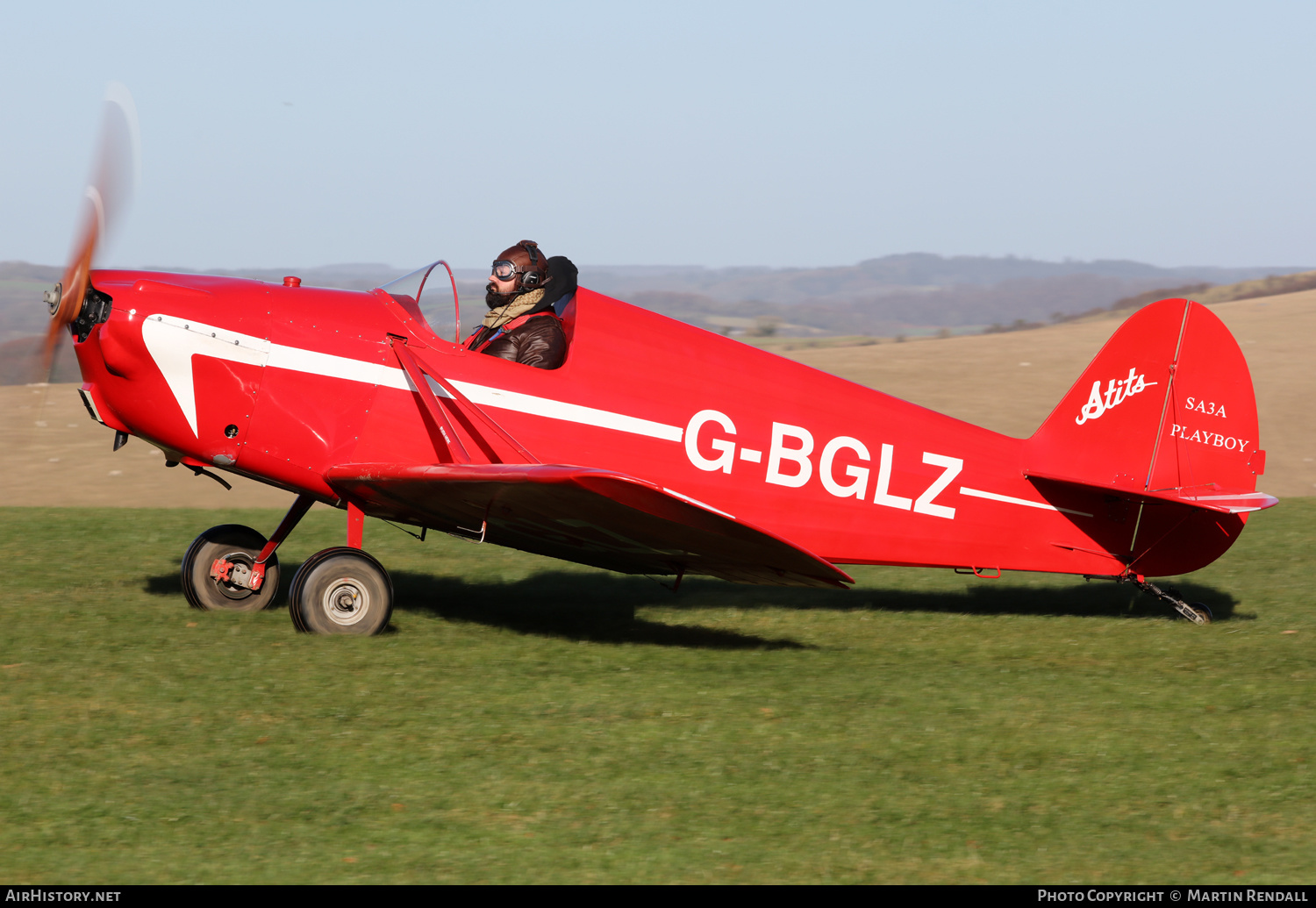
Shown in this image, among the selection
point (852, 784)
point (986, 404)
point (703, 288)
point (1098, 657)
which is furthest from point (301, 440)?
point (703, 288)

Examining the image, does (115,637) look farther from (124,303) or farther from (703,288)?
(703,288)

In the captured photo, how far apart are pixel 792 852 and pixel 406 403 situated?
13.3ft

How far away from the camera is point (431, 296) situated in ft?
24.2

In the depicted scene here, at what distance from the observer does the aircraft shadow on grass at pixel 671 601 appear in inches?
306

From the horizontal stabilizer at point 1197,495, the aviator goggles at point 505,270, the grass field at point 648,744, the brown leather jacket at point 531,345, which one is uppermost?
the aviator goggles at point 505,270

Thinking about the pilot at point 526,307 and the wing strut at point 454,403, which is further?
the pilot at point 526,307

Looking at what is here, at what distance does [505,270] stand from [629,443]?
4.70ft

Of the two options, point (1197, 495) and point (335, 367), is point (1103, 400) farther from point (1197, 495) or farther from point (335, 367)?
point (335, 367)

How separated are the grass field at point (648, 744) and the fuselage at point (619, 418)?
752 millimetres

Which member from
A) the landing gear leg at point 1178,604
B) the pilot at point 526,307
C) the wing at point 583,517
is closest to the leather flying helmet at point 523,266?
the pilot at point 526,307

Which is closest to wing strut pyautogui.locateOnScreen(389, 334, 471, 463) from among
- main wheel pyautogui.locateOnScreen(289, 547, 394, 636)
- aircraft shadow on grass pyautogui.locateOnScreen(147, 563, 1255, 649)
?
main wheel pyautogui.locateOnScreen(289, 547, 394, 636)

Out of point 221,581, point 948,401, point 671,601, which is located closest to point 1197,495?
point 671,601

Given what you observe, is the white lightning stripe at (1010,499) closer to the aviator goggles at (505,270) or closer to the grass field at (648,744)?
the grass field at (648,744)

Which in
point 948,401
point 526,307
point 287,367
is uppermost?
point 948,401
